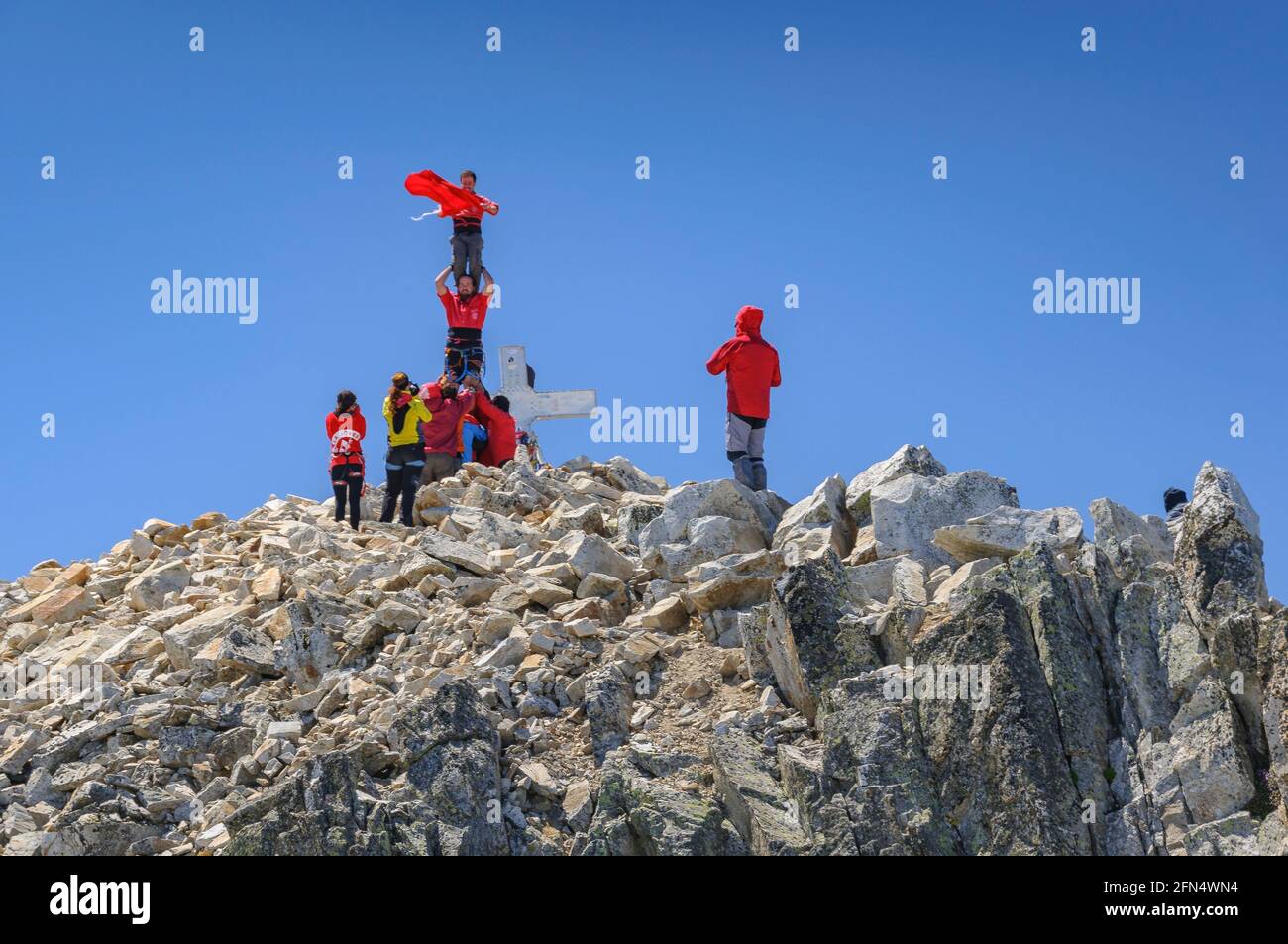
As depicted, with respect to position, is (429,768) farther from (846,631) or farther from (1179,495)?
(1179,495)

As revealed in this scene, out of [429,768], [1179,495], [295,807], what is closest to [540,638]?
[429,768]

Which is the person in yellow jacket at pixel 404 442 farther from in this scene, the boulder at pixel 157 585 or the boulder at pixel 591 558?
the boulder at pixel 591 558

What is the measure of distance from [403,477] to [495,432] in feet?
13.8

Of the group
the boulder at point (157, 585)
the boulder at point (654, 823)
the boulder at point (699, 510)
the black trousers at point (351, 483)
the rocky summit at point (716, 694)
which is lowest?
the boulder at point (654, 823)

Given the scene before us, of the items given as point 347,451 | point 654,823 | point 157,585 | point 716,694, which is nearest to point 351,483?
point 347,451

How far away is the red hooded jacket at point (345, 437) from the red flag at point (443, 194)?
19.6 feet

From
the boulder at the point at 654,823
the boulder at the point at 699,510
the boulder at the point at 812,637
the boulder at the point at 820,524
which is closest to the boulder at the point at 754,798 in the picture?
the boulder at the point at 654,823

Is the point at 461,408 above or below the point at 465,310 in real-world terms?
below

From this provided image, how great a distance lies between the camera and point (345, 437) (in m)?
24.9

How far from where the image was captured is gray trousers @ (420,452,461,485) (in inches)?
1062

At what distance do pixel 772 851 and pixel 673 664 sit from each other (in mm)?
3488

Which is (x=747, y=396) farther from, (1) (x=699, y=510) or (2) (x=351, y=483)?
(2) (x=351, y=483)

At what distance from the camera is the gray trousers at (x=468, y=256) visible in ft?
98.5
